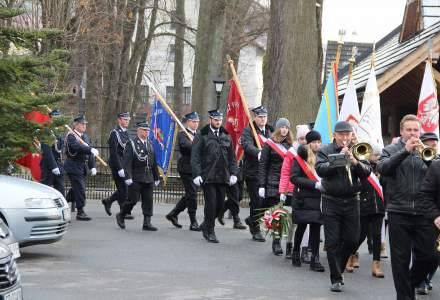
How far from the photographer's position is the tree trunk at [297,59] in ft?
62.5

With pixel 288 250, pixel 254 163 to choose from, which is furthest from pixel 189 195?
pixel 288 250

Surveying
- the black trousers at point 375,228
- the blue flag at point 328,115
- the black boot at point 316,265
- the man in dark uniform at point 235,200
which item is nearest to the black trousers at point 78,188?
the man in dark uniform at point 235,200

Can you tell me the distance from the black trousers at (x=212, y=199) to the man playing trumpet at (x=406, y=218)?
494 centimetres

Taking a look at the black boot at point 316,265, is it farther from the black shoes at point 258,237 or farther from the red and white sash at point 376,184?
the black shoes at point 258,237

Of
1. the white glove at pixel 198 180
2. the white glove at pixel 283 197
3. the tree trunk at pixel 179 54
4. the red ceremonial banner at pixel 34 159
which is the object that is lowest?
the white glove at pixel 283 197

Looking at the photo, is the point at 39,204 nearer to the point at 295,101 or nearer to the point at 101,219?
the point at 101,219

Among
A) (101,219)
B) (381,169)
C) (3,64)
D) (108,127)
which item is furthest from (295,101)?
(108,127)

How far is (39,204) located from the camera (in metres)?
11.2

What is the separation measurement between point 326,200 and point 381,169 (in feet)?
4.15

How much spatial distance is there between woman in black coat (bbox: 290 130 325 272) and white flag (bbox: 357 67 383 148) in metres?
1.86

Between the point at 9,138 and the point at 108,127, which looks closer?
the point at 9,138

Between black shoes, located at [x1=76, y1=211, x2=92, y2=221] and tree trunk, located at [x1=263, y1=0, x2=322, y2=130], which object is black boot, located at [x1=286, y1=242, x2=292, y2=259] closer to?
black shoes, located at [x1=76, y1=211, x2=92, y2=221]

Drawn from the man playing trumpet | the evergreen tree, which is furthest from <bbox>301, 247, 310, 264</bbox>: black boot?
the evergreen tree

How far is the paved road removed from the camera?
31.1ft
